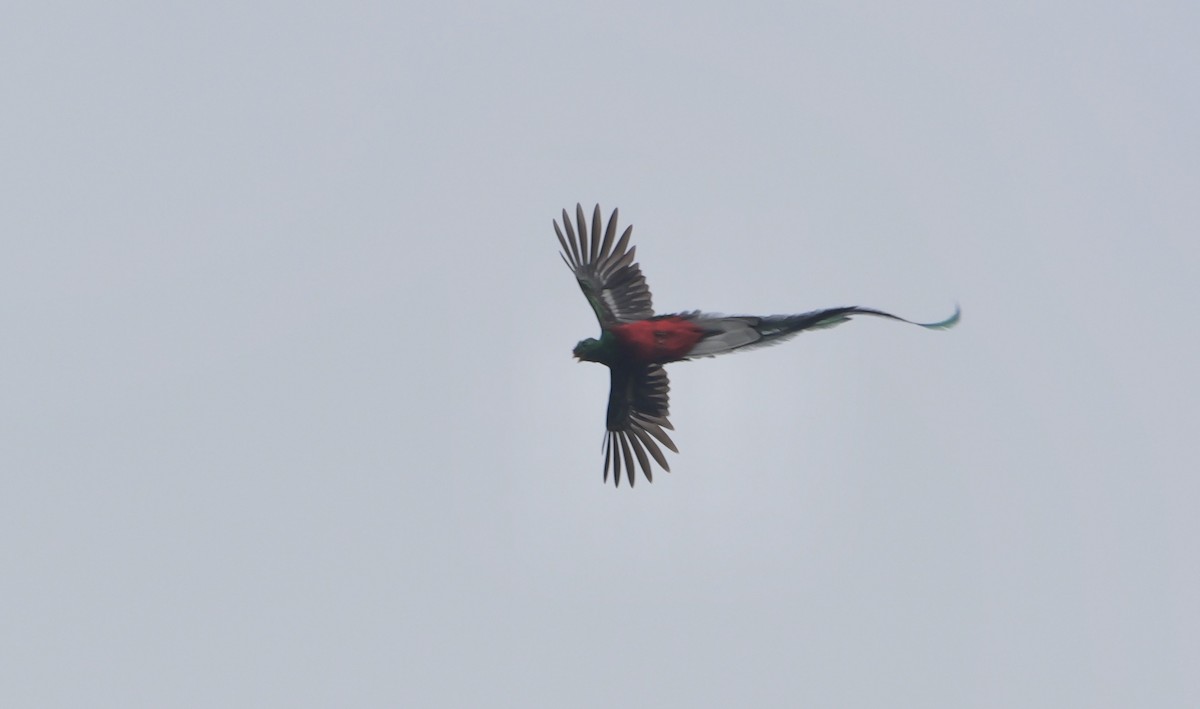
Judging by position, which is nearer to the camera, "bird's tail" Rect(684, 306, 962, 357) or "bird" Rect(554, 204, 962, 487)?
"bird's tail" Rect(684, 306, 962, 357)

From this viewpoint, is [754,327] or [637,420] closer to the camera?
[754,327]

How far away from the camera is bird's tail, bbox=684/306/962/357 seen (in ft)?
65.4

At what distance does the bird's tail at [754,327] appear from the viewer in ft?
65.4

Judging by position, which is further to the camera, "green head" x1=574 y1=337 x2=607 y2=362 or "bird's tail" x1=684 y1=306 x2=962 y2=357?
"green head" x1=574 y1=337 x2=607 y2=362

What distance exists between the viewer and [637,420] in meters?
25.6

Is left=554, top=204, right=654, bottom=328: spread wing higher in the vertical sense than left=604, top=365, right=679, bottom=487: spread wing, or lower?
higher

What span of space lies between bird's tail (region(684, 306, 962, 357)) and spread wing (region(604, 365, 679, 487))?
297 cm

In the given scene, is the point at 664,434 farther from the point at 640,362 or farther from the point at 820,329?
the point at 820,329

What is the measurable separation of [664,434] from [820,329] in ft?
19.0

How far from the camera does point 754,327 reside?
21.2 meters

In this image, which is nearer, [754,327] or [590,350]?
[754,327]

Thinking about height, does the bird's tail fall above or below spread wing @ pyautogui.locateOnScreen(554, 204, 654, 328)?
below

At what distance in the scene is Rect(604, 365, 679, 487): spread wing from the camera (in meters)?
25.2

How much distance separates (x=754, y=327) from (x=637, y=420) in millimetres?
4974
